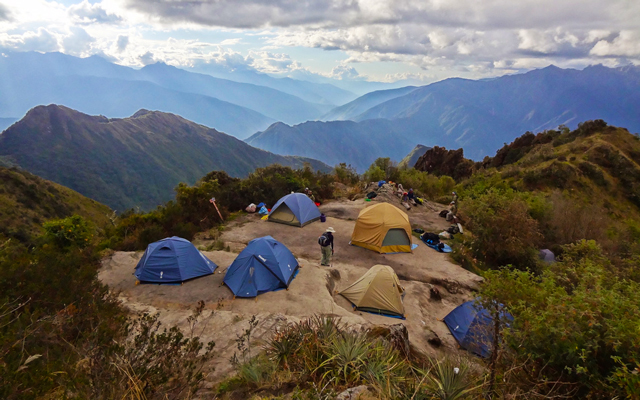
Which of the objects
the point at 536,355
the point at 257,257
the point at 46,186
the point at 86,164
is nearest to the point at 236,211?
the point at 257,257

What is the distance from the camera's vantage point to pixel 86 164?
353 ft

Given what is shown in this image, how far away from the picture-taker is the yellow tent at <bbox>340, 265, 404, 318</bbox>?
9.59 m

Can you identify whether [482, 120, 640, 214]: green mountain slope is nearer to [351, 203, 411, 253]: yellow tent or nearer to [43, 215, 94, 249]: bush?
[351, 203, 411, 253]: yellow tent

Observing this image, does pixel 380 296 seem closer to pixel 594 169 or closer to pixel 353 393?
pixel 353 393

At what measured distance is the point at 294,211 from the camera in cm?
1705

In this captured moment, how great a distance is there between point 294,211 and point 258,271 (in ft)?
25.3

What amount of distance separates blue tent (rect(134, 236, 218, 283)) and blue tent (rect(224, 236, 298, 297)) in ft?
4.21

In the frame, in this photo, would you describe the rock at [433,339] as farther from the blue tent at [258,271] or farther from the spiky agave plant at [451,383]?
the spiky agave plant at [451,383]

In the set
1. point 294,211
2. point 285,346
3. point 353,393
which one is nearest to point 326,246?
point 294,211

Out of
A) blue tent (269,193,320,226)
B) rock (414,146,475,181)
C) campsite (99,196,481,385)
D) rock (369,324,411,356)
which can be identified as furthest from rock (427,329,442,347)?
rock (414,146,475,181)

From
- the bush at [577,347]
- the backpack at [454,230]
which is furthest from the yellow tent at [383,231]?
the bush at [577,347]

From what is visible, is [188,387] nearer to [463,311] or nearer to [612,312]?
[612,312]

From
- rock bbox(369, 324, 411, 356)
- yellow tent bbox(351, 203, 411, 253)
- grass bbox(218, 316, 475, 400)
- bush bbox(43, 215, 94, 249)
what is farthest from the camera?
yellow tent bbox(351, 203, 411, 253)

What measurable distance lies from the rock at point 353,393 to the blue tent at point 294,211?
1345 cm
